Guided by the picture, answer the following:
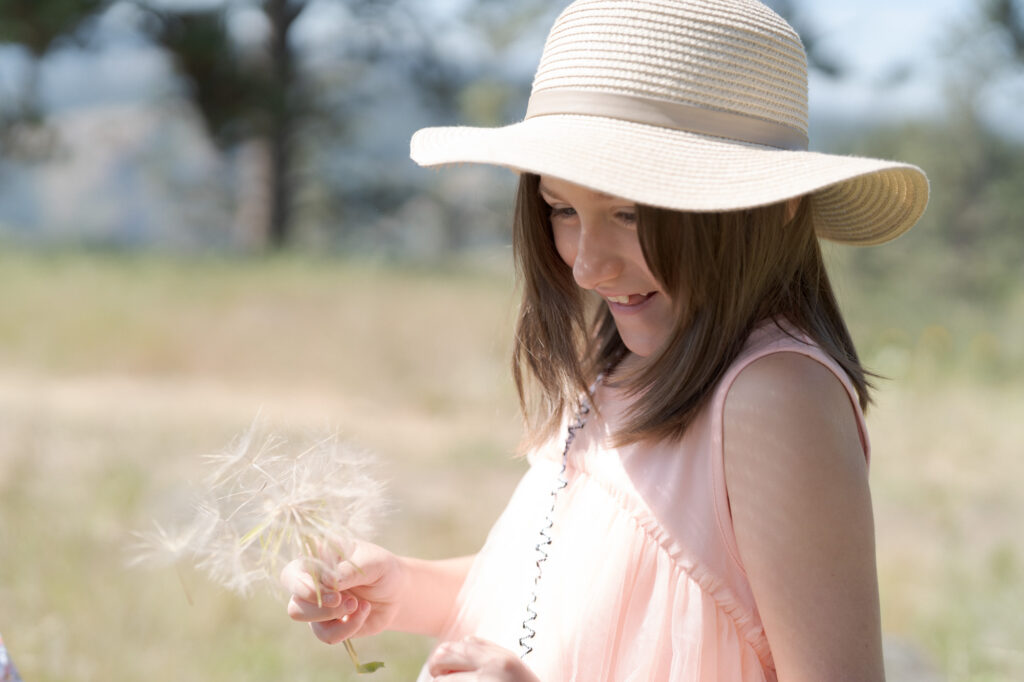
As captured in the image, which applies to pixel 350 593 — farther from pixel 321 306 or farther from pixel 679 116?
pixel 321 306

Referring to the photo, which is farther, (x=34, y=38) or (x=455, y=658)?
(x=34, y=38)

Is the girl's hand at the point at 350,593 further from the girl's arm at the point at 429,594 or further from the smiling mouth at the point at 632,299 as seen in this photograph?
the smiling mouth at the point at 632,299

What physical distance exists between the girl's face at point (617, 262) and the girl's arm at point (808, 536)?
17 centimetres

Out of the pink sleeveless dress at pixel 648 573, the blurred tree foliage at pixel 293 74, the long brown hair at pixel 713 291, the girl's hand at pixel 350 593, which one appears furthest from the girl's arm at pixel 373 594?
the blurred tree foliage at pixel 293 74

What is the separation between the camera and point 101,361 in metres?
5.41

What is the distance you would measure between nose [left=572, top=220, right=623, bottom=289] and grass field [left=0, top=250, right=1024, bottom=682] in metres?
0.31

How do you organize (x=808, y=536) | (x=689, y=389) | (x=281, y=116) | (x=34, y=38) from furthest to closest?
(x=281, y=116)
(x=34, y=38)
(x=689, y=389)
(x=808, y=536)

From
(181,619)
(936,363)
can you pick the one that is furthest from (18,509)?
(936,363)

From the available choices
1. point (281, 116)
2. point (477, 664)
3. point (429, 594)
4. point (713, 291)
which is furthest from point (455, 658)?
point (281, 116)

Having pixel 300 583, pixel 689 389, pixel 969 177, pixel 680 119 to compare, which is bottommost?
pixel 969 177

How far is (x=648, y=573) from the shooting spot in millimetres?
964

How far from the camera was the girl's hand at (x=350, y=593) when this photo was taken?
103cm

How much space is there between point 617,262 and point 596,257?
0.02 meters

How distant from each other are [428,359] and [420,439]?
4.25ft
